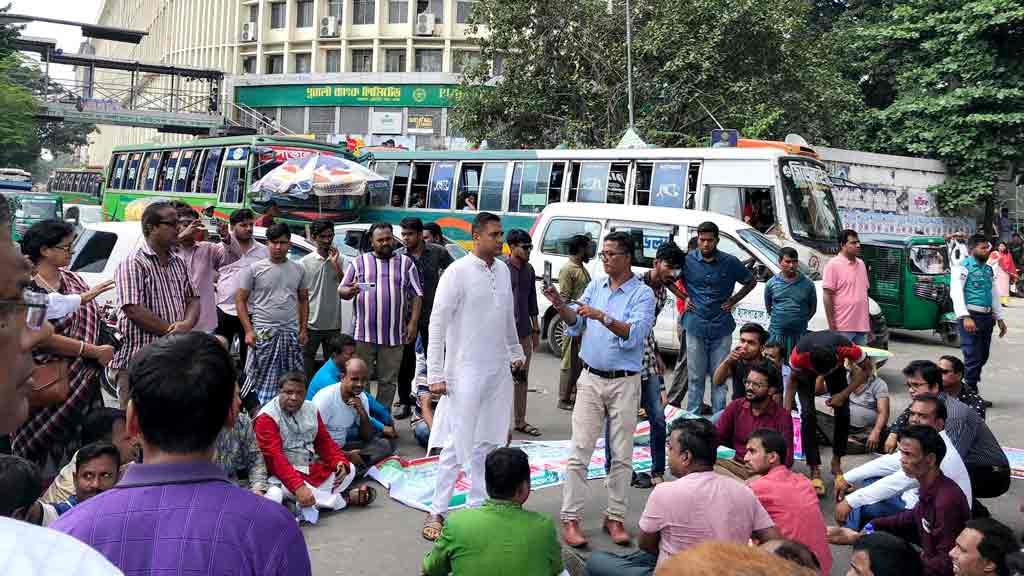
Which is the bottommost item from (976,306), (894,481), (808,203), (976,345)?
(894,481)

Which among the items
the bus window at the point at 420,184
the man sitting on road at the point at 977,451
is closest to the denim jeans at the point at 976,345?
the man sitting on road at the point at 977,451

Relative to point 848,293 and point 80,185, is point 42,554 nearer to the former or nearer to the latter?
point 848,293

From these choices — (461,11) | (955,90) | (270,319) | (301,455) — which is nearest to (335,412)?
(301,455)

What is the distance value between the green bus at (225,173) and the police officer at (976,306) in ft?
40.3

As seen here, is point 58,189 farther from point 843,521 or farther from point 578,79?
point 843,521

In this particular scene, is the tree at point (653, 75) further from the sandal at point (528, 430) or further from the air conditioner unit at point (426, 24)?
the air conditioner unit at point (426, 24)

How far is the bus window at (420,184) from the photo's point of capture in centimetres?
2111

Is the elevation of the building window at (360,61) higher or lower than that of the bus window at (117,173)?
higher

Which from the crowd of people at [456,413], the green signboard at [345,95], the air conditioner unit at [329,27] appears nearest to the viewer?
the crowd of people at [456,413]

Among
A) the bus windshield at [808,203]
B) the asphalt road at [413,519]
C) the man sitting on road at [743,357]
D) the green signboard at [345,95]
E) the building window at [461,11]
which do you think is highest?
the building window at [461,11]

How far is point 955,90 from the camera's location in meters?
26.8

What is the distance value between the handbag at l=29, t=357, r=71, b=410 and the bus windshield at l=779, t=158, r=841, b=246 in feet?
37.6

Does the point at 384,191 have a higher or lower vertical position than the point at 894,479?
higher

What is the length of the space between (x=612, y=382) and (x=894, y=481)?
5.55ft
